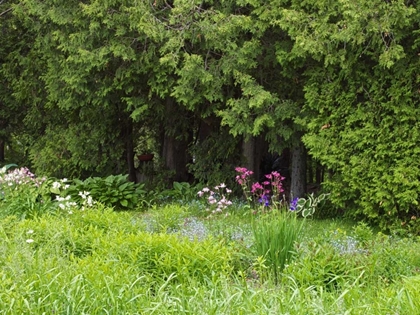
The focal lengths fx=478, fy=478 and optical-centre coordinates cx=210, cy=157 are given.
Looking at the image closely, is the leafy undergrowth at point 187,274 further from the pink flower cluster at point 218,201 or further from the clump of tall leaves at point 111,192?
the clump of tall leaves at point 111,192

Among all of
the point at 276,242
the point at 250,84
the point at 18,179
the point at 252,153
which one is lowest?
the point at 276,242

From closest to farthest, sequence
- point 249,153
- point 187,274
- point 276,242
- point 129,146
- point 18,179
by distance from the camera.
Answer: point 187,274, point 276,242, point 18,179, point 249,153, point 129,146

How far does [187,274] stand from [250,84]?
13.0 ft

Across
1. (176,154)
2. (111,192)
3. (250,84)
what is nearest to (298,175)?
(250,84)

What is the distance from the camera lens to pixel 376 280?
3.71m

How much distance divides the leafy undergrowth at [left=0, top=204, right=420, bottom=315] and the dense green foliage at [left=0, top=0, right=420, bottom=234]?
1470 millimetres

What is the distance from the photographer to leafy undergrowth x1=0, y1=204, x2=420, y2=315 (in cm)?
270

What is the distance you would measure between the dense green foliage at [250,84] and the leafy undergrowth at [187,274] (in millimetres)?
1470

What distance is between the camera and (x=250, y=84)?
6855mm

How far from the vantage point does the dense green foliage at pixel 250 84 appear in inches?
231

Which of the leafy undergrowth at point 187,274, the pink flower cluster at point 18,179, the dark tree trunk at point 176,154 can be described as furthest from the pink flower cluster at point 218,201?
the pink flower cluster at point 18,179

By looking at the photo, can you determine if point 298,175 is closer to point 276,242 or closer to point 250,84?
point 250,84

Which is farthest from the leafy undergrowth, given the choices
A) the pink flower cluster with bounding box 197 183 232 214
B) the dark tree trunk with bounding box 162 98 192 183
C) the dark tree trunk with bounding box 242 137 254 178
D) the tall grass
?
the dark tree trunk with bounding box 162 98 192 183

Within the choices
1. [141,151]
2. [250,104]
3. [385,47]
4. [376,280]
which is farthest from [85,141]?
[376,280]
